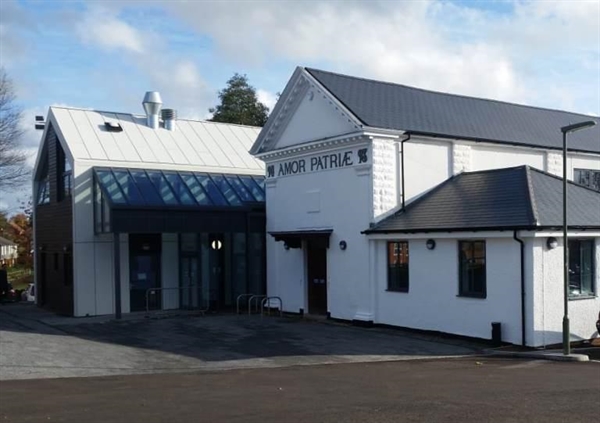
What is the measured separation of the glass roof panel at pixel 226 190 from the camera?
26906 millimetres

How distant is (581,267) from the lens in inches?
749

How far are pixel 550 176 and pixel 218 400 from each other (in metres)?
13.6

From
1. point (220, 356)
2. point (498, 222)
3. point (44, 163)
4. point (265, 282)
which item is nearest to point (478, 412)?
point (220, 356)

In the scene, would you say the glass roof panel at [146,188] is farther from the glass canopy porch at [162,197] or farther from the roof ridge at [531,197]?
the roof ridge at [531,197]

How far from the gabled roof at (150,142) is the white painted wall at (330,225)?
4.11 m

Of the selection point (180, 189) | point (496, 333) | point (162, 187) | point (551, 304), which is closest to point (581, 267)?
point (551, 304)

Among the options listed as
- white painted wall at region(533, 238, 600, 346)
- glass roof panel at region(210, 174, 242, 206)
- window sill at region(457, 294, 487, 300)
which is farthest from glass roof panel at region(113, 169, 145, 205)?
white painted wall at region(533, 238, 600, 346)

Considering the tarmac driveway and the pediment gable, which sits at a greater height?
the pediment gable

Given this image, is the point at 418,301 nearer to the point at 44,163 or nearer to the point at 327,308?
the point at 327,308

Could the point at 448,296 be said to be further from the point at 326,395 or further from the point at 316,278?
the point at 326,395

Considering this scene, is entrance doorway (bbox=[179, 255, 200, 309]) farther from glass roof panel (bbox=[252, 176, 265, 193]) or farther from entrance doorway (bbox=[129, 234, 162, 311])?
glass roof panel (bbox=[252, 176, 265, 193])

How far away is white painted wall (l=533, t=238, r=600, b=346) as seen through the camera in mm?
17562

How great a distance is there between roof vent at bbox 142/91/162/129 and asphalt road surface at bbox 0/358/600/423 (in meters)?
17.9

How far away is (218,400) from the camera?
10750 mm
